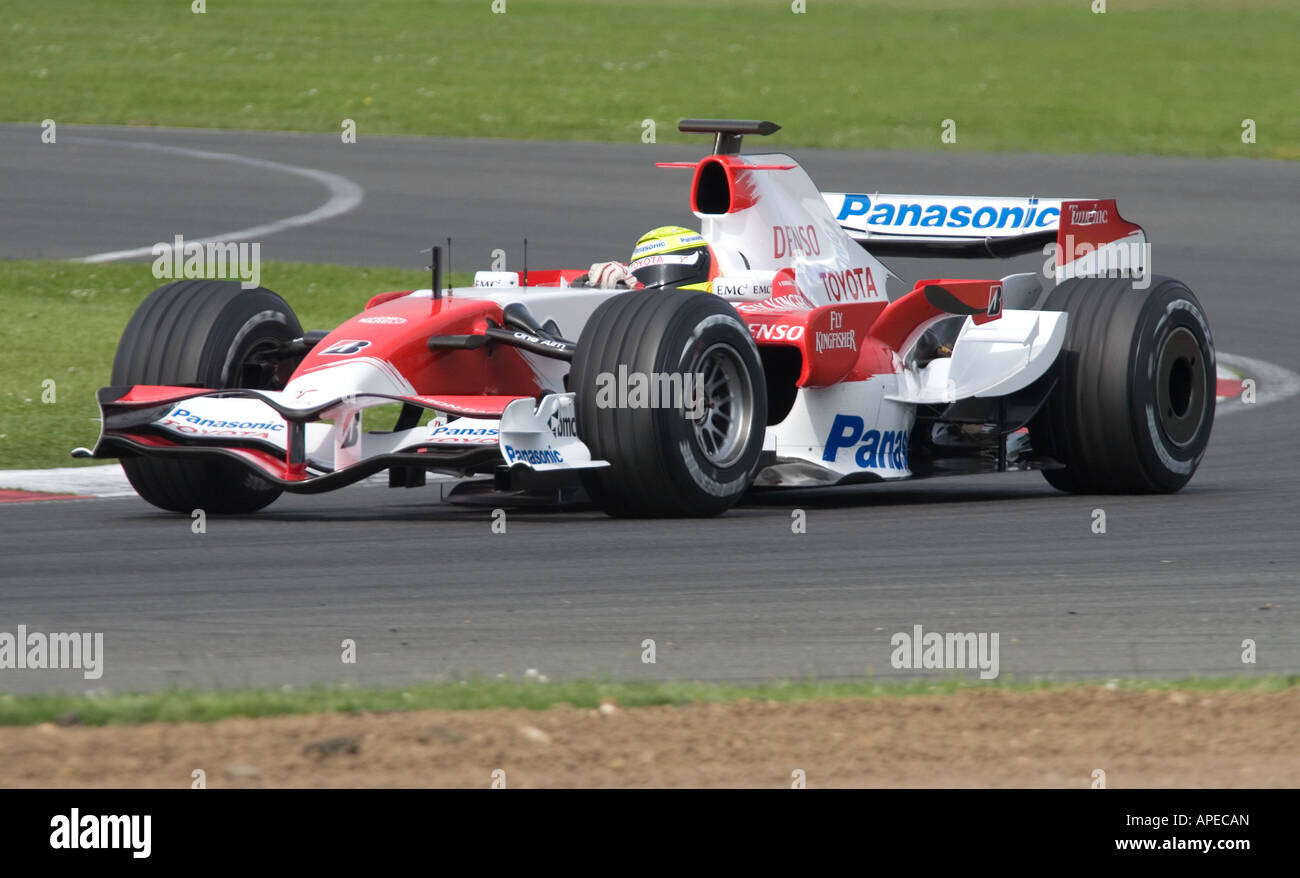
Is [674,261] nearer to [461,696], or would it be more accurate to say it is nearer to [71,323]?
[461,696]

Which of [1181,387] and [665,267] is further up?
[665,267]

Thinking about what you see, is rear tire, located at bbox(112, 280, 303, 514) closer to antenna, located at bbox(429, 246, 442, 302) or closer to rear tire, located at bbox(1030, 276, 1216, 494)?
antenna, located at bbox(429, 246, 442, 302)

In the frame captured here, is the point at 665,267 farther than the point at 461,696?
Yes

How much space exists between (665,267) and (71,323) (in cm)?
879

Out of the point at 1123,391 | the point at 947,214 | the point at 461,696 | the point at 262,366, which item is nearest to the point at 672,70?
the point at 947,214

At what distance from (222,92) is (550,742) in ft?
114

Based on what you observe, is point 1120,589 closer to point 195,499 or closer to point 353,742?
point 353,742

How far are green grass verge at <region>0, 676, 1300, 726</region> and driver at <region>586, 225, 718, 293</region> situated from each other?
4933 mm

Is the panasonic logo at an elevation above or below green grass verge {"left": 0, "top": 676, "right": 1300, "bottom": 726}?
above

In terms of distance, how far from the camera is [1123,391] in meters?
11.7

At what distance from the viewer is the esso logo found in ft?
36.5

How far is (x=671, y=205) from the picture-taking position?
90.4ft

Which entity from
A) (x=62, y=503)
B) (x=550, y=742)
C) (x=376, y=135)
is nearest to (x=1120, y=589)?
(x=550, y=742)

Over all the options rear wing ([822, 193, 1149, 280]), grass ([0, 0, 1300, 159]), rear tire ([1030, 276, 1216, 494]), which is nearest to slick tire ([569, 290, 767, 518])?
rear tire ([1030, 276, 1216, 494])
